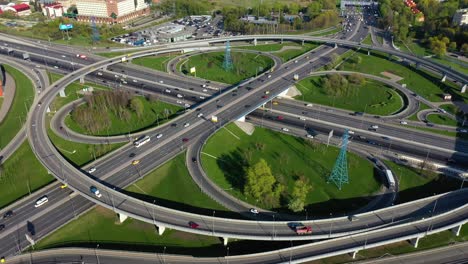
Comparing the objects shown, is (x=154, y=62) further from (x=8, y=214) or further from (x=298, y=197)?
(x=298, y=197)

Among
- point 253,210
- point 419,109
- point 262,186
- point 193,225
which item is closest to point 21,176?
point 193,225

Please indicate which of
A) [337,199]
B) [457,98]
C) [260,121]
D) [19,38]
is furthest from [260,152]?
[19,38]

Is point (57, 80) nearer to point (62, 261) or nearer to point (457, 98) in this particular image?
point (62, 261)

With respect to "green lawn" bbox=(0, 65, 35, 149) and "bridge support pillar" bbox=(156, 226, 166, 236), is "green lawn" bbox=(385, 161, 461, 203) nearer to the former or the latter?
"bridge support pillar" bbox=(156, 226, 166, 236)

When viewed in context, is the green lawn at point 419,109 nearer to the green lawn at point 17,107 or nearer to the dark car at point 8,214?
the dark car at point 8,214

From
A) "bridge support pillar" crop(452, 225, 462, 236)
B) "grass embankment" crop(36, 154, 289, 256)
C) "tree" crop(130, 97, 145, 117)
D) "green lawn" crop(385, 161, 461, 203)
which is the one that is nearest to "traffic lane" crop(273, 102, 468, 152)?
"green lawn" crop(385, 161, 461, 203)

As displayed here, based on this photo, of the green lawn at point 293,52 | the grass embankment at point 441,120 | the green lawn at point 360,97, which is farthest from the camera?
the green lawn at point 293,52

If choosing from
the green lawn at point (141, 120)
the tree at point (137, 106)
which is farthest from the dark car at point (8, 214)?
the tree at point (137, 106)
